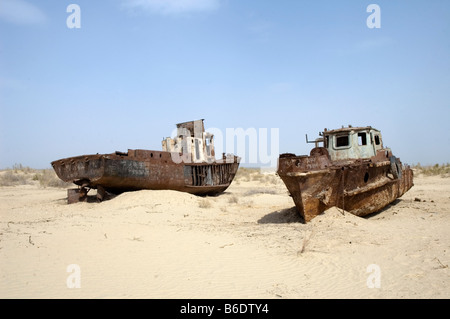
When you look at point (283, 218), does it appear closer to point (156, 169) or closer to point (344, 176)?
point (344, 176)

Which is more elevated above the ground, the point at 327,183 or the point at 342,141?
the point at 342,141

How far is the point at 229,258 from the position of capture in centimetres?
518

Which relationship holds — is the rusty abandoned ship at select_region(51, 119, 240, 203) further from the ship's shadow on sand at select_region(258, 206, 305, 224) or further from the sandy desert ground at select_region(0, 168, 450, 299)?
the ship's shadow on sand at select_region(258, 206, 305, 224)

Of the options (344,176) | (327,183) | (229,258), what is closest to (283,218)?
(327,183)

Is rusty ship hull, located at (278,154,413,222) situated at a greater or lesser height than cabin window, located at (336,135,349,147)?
lesser

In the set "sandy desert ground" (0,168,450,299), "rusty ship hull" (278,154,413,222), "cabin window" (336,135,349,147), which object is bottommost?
"sandy desert ground" (0,168,450,299)

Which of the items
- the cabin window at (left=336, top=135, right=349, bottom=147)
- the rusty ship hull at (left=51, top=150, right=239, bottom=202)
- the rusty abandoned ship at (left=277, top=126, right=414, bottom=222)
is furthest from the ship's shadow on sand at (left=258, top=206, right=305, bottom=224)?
the rusty ship hull at (left=51, top=150, right=239, bottom=202)

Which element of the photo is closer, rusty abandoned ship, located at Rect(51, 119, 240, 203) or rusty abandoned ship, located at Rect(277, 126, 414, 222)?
rusty abandoned ship, located at Rect(277, 126, 414, 222)

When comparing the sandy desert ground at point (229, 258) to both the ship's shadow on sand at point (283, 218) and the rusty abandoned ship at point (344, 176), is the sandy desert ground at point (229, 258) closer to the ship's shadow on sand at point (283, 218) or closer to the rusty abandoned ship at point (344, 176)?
the ship's shadow on sand at point (283, 218)

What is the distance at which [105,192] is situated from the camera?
11.9 meters

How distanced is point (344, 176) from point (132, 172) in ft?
22.9

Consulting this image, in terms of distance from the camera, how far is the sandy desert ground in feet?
12.9

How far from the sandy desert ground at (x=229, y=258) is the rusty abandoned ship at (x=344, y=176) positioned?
1.28 ft
